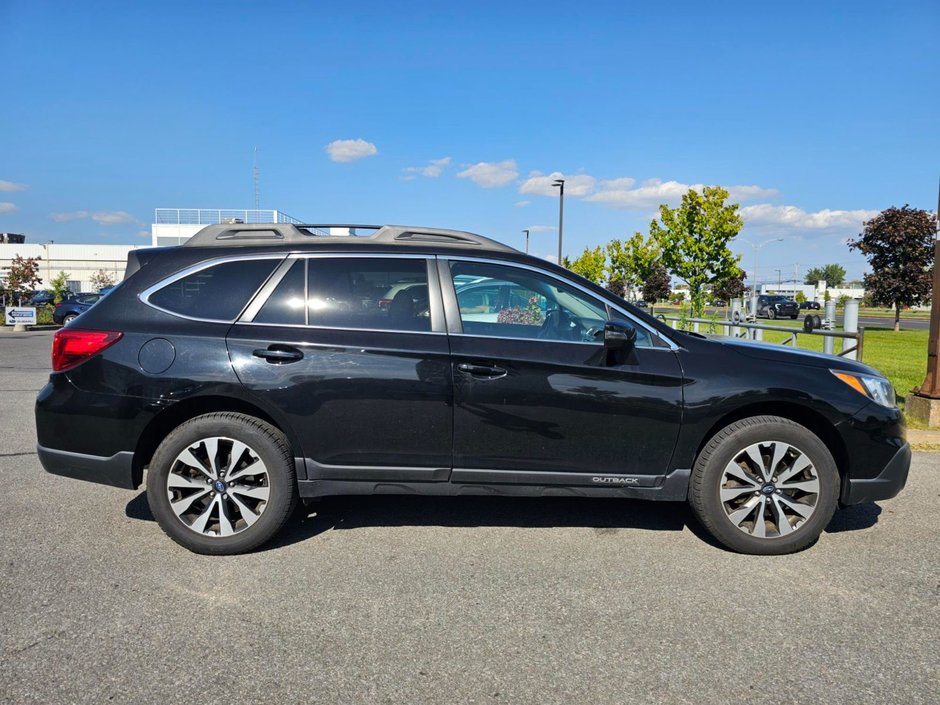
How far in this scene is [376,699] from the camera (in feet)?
7.86

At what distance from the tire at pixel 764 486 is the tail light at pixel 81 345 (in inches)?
134

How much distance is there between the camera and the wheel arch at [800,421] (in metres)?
3.77

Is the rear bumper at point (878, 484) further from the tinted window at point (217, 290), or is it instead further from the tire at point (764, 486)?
the tinted window at point (217, 290)

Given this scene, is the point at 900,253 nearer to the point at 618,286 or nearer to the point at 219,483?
the point at 618,286

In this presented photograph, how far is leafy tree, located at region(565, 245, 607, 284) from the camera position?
182ft

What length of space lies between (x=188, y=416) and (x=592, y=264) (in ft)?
179

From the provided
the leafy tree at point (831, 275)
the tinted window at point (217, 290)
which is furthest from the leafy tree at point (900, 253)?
the leafy tree at point (831, 275)

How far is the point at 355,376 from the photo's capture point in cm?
361

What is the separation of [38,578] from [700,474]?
Answer: 3548 millimetres

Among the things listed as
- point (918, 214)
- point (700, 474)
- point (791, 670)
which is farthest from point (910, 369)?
point (918, 214)

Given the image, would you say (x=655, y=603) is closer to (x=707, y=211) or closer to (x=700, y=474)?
(x=700, y=474)

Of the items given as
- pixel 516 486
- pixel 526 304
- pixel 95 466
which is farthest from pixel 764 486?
pixel 95 466

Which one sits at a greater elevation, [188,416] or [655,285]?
[655,285]

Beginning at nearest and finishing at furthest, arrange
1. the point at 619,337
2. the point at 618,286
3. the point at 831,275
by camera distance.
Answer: the point at 619,337
the point at 618,286
the point at 831,275
